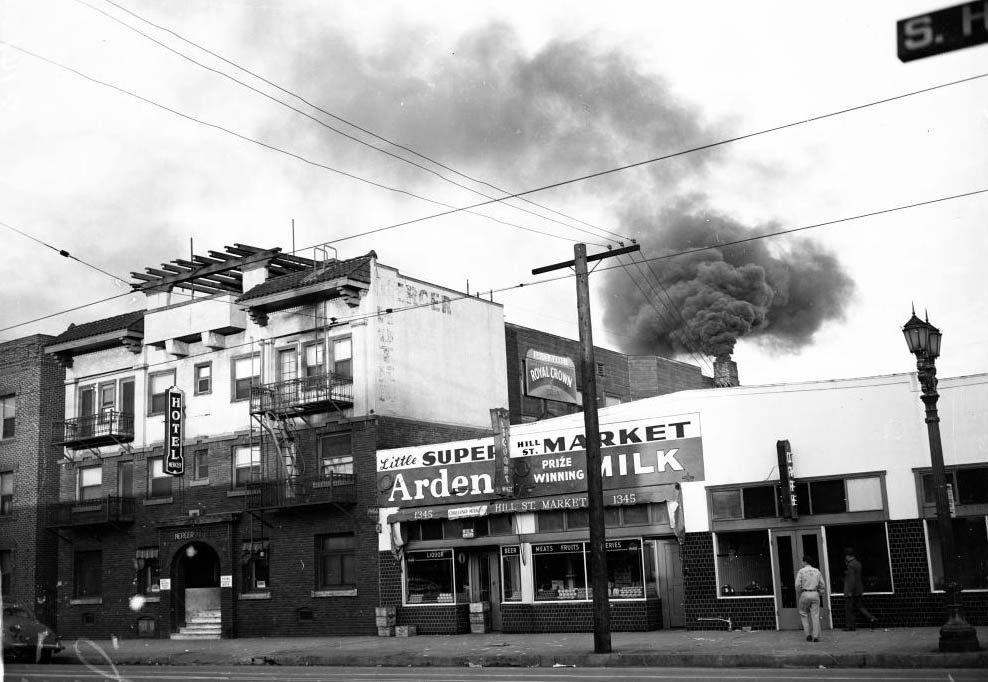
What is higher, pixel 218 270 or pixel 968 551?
pixel 218 270

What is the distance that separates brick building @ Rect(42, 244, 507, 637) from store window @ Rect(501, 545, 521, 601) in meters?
4.33

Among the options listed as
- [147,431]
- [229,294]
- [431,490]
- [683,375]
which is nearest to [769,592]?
[431,490]

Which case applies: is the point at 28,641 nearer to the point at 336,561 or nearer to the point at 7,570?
the point at 336,561

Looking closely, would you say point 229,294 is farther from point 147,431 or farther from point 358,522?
point 358,522

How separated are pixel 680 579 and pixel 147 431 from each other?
20673mm

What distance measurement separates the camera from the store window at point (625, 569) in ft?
92.4

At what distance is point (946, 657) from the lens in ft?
56.7

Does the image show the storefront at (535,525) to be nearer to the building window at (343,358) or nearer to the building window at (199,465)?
the building window at (343,358)

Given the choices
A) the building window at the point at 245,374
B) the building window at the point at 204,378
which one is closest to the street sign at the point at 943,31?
the building window at the point at 245,374

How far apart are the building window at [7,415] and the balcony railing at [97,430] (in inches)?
124

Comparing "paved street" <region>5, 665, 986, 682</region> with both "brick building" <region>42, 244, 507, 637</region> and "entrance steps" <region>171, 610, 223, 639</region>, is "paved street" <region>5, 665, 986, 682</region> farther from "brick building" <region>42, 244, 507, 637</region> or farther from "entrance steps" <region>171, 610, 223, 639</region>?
"entrance steps" <region>171, 610, 223, 639</region>

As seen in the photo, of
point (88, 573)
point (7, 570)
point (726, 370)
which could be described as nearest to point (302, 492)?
point (88, 573)

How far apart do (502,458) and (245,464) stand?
10.5m

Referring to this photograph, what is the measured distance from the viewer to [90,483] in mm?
40625
